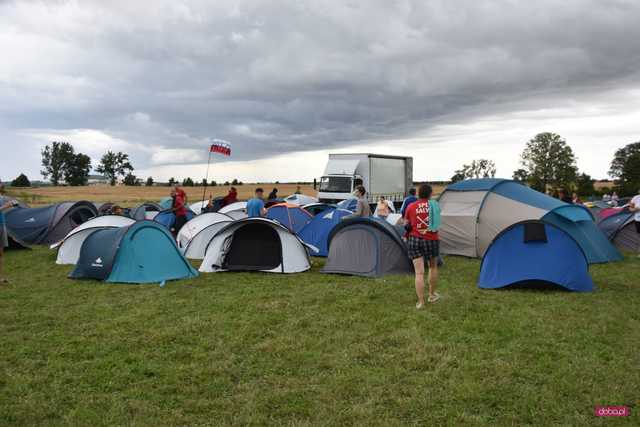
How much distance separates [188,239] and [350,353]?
9.73m

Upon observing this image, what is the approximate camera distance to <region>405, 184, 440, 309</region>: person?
7.95 meters

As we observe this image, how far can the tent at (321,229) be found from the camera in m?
14.3

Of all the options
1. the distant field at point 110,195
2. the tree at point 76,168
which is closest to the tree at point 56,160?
the tree at point 76,168

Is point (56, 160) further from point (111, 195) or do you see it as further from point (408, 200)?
point (408, 200)

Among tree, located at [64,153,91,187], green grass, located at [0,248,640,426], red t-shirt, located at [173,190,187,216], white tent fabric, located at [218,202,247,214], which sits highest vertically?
tree, located at [64,153,91,187]

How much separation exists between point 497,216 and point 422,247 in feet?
20.4

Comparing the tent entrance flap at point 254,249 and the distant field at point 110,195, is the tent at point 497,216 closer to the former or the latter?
the tent entrance flap at point 254,249

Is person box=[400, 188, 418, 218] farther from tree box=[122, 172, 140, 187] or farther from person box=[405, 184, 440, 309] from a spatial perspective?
tree box=[122, 172, 140, 187]

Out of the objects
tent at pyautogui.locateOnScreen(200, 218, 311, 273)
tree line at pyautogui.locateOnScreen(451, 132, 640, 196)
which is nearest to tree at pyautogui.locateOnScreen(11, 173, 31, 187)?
tree line at pyautogui.locateOnScreen(451, 132, 640, 196)

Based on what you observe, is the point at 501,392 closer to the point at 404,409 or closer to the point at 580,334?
the point at 404,409

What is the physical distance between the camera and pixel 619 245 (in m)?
15.3

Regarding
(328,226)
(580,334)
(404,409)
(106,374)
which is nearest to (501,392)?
(404,409)

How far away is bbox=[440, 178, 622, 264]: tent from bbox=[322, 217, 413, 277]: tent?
11.4 feet

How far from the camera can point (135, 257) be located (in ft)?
35.1
